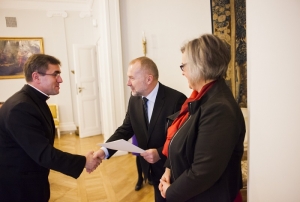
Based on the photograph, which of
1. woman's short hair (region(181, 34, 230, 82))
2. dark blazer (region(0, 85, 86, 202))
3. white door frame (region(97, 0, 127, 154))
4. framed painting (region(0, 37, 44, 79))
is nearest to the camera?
woman's short hair (region(181, 34, 230, 82))

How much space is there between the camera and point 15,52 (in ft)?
18.7

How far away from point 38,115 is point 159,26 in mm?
2924

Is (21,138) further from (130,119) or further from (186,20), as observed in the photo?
(186,20)

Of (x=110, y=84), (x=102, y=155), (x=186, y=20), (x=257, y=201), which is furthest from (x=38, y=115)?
(x=186, y=20)

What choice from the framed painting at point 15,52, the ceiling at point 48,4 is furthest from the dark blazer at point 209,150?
the framed painting at point 15,52

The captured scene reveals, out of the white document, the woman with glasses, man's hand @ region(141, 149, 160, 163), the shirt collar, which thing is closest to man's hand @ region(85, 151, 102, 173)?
the white document

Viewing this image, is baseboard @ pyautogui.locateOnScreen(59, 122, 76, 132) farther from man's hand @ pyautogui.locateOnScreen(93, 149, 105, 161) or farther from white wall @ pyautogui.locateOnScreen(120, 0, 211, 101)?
man's hand @ pyautogui.locateOnScreen(93, 149, 105, 161)

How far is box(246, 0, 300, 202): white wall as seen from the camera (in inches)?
35.8

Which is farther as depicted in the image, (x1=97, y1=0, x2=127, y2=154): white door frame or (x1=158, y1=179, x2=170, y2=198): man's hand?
(x1=97, y1=0, x2=127, y2=154): white door frame

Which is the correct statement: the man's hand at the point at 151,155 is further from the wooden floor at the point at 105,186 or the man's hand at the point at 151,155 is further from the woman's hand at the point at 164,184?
the wooden floor at the point at 105,186

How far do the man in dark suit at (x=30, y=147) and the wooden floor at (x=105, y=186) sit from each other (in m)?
1.26

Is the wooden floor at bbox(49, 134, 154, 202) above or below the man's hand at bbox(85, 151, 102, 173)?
below

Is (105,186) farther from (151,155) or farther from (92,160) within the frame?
(151,155)

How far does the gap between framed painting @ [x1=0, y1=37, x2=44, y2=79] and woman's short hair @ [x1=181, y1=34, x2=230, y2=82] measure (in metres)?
5.77
